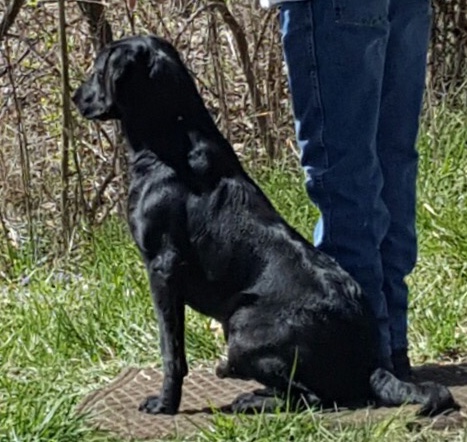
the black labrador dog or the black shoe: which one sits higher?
the black labrador dog

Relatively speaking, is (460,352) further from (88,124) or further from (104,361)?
(88,124)

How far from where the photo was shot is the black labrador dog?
440 cm

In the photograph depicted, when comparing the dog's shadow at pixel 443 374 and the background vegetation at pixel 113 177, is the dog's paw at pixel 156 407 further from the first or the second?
the background vegetation at pixel 113 177

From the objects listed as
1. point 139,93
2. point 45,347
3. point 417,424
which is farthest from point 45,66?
point 417,424

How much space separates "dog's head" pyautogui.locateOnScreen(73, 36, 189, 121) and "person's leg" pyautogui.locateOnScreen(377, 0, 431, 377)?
0.72 m

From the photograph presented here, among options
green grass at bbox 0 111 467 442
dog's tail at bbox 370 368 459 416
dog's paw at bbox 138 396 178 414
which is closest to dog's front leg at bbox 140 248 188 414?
dog's paw at bbox 138 396 178 414

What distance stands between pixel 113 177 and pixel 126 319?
1.82 m

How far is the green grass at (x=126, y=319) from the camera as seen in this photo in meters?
4.21

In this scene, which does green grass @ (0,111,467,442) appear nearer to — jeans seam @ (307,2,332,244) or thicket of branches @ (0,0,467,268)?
thicket of branches @ (0,0,467,268)

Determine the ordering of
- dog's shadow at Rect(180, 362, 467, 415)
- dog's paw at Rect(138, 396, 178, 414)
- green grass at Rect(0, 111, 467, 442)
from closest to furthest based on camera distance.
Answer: green grass at Rect(0, 111, 467, 442), dog's paw at Rect(138, 396, 178, 414), dog's shadow at Rect(180, 362, 467, 415)

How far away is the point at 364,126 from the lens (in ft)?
14.4

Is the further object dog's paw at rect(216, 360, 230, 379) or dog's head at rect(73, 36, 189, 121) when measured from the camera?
dog's paw at rect(216, 360, 230, 379)

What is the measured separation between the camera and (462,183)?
6941 millimetres

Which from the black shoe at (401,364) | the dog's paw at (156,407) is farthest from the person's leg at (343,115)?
the dog's paw at (156,407)
